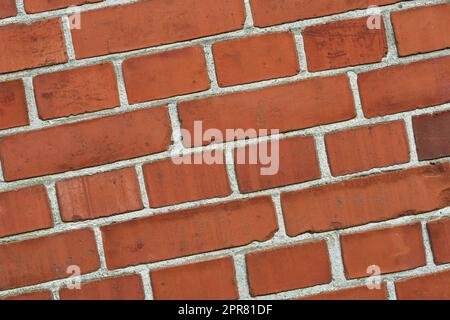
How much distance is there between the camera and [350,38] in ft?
3.31

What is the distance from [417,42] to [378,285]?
427mm

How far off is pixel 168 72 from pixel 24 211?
344mm

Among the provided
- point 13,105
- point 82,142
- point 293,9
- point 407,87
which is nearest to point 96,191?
point 82,142

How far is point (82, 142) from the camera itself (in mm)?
1007

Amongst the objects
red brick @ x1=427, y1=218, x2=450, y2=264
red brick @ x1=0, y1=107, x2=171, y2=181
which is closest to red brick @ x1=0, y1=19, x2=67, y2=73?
red brick @ x1=0, y1=107, x2=171, y2=181

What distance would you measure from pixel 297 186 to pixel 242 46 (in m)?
0.26

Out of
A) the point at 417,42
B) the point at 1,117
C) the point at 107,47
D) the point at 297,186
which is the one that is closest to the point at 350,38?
the point at 417,42

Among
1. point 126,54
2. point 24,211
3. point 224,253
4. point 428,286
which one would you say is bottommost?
point 428,286

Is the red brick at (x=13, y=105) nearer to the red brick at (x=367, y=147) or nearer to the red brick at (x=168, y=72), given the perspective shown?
the red brick at (x=168, y=72)

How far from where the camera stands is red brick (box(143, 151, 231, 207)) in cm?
101

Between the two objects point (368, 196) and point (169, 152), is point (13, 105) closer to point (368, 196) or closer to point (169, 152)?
point (169, 152)

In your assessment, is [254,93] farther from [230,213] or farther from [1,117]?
[1,117]
